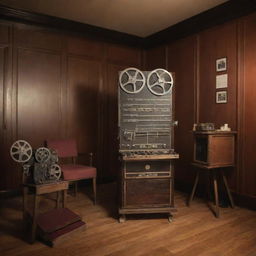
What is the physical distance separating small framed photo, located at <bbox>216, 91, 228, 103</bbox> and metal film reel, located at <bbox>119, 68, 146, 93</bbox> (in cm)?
123

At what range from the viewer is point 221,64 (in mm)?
3523

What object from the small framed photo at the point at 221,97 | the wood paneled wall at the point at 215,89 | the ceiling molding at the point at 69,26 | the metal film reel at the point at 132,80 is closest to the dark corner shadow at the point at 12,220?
the metal film reel at the point at 132,80

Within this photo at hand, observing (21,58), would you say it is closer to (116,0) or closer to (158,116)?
(116,0)

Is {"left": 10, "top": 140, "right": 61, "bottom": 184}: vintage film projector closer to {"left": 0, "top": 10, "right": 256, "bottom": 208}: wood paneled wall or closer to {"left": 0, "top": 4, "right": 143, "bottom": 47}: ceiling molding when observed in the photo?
{"left": 0, "top": 10, "right": 256, "bottom": 208}: wood paneled wall

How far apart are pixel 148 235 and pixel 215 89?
2193mm

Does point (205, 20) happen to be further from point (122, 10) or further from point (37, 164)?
point (37, 164)

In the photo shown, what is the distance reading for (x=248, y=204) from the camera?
3.25 meters

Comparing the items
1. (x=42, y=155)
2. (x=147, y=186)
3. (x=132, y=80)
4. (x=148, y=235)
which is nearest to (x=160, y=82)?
(x=132, y=80)

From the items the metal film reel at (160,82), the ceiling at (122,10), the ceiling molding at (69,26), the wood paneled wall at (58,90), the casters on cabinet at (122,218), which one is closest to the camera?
the casters on cabinet at (122,218)

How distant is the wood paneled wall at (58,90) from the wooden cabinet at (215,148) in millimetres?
1765

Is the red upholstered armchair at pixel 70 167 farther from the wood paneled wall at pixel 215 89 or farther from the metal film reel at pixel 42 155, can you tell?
the wood paneled wall at pixel 215 89

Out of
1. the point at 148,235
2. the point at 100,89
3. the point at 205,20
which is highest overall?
the point at 205,20

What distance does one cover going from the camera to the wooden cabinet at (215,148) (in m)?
3.11

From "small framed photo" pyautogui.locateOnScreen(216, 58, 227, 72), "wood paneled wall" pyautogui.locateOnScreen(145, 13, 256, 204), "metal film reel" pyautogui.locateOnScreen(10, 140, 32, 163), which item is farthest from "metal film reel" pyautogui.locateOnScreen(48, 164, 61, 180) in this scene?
→ "small framed photo" pyautogui.locateOnScreen(216, 58, 227, 72)
